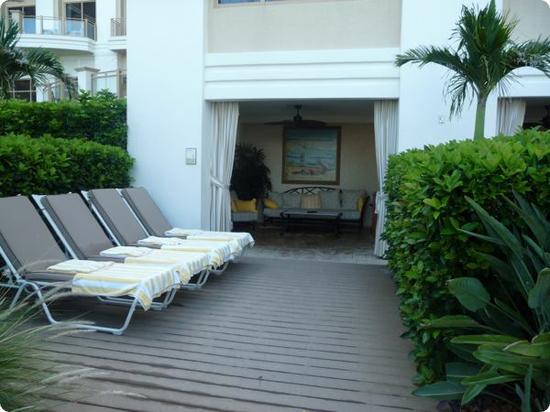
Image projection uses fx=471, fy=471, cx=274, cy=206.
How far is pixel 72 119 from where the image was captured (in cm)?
813

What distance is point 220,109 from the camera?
8.66m

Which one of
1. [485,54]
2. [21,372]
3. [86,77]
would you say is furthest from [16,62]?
[86,77]

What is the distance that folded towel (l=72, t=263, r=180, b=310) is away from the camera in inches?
159

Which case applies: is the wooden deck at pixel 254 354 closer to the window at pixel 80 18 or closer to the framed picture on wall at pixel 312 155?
the framed picture on wall at pixel 312 155

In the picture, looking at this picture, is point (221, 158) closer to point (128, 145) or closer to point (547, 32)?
point (128, 145)

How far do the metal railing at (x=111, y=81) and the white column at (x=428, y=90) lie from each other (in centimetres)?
1183

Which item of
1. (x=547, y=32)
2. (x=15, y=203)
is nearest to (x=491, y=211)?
(x=15, y=203)

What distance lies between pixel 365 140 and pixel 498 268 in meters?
10.4

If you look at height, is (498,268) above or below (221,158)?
below

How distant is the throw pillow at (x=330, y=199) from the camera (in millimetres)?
12367

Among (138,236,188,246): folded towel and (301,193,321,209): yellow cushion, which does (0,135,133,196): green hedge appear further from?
(301,193,321,209): yellow cushion

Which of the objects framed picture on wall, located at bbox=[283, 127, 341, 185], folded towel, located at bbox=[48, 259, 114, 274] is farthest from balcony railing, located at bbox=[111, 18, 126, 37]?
folded towel, located at bbox=[48, 259, 114, 274]

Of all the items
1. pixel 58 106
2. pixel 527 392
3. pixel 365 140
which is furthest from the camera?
pixel 365 140

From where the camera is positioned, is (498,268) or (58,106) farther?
(58,106)
